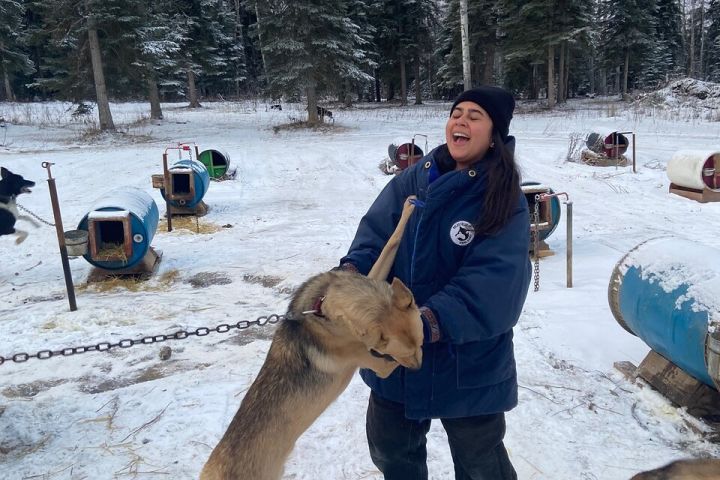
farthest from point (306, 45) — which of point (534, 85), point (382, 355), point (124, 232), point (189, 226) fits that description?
point (382, 355)

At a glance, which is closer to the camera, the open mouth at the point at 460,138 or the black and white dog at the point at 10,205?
the open mouth at the point at 460,138

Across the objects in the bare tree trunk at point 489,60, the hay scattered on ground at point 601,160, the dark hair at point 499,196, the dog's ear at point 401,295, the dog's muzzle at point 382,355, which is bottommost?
the hay scattered on ground at point 601,160

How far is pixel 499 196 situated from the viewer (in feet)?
6.94

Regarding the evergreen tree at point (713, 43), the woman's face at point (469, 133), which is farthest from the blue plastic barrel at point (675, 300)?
the evergreen tree at point (713, 43)

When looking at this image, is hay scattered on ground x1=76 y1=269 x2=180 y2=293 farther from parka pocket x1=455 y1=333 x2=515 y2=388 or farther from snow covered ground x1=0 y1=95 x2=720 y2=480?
parka pocket x1=455 y1=333 x2=515 y2=388

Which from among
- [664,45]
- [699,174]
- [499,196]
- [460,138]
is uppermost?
[664,45]

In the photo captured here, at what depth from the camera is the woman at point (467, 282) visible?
81.1 inches

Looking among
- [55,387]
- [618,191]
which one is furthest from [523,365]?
[618,191]

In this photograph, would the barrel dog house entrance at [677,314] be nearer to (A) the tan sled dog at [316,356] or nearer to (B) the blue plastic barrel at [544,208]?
(A) the tan sled dog at [316,356]

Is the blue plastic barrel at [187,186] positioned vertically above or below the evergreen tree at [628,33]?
below

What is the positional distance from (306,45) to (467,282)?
2518 cm

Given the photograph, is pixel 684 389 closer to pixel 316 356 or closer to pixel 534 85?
pixel 316 356

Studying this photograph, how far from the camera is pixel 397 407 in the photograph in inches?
94.6

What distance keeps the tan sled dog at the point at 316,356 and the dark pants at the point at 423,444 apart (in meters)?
0.26
